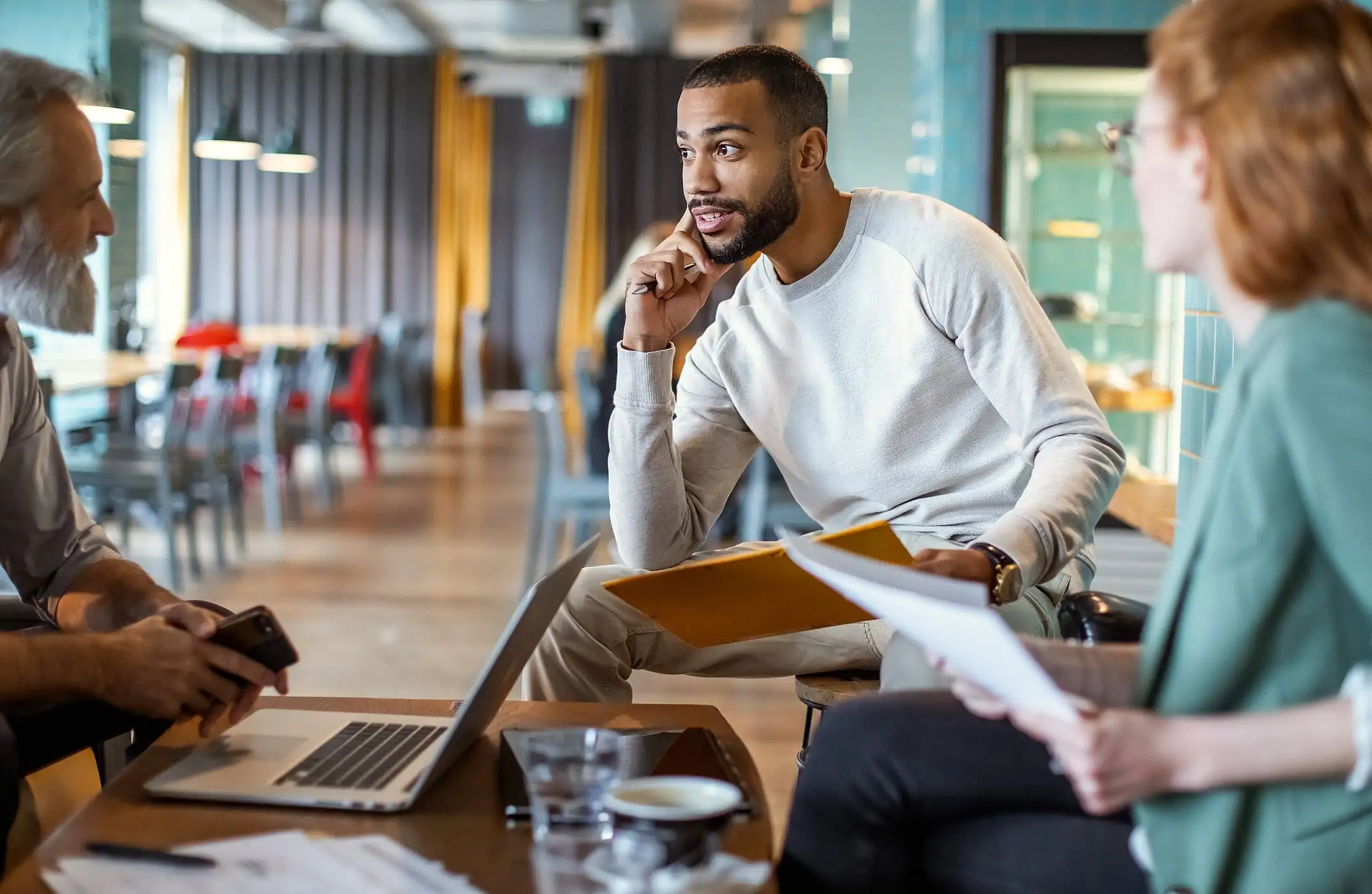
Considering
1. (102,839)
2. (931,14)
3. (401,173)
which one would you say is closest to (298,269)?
(401,173)

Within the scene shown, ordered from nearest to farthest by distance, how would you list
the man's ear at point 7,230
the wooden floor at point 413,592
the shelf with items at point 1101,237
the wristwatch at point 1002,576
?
the wristwatch at point 1002,576, the man's ear at point 7,230, the wooden floor at point 413,592, the shelf with items at point 1101,237

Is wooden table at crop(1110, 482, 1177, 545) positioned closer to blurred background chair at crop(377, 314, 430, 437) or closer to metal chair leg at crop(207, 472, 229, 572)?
metal chair leg at crop(207, 472, 229, 572)

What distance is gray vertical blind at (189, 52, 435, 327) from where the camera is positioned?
12.7m

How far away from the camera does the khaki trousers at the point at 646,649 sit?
2.00 meters

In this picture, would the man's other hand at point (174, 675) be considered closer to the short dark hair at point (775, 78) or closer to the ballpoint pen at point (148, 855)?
the ballpoint pen at point (148, 855)

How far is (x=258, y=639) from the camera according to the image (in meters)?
1.52

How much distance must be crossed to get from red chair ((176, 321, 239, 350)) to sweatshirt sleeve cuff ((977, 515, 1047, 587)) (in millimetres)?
7400

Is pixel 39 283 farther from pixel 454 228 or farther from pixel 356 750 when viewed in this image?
pixel 454 228

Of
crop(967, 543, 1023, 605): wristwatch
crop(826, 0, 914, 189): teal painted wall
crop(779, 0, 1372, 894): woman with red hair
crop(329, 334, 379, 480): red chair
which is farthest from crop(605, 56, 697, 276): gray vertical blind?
crop(779, 0, 1372, 894): woman with red hair

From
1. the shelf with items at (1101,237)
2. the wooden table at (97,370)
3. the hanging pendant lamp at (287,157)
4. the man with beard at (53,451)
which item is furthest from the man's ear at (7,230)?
the hanging pendant lamp at (287,157)

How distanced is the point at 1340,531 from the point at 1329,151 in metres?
0.28

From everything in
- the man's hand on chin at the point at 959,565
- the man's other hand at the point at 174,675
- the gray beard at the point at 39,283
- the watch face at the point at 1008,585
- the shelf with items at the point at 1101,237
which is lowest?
the man's other hand at the point at 174,675

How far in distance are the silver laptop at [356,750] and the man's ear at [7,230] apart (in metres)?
0.77

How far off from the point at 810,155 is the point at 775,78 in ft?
0.43
